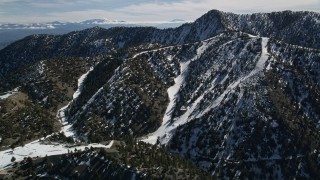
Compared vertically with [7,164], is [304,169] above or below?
below

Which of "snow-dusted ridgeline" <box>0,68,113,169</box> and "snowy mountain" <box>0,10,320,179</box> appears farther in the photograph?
"snowy mountain" <box>0,10,320,179</box>

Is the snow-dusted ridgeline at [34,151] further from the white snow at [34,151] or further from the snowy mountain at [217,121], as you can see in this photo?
the snowy mountain at [217,121]

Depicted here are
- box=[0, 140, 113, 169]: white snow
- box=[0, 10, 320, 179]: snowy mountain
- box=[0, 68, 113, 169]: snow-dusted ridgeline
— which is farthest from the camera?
box=[0, 10, 320, 179]: snowy mountain

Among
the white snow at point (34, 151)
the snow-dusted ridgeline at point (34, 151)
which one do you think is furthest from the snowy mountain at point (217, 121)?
the white snow at point (34, 151)

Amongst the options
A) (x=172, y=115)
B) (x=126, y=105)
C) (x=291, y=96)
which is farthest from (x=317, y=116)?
(x=126, y=105)

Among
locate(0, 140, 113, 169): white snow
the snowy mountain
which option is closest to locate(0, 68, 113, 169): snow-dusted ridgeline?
locate(0, 140, 113, 169): white snow

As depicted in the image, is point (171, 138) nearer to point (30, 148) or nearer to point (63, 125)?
point (63, 125)

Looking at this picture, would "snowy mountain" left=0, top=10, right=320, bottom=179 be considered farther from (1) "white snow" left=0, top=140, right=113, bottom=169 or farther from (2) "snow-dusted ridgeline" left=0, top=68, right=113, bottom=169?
(1) "white snow" left=0, top=140, right=113, bottom=169

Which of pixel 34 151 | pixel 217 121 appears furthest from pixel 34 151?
pixel 217 121

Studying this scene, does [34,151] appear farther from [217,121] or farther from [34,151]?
[217,121]
